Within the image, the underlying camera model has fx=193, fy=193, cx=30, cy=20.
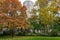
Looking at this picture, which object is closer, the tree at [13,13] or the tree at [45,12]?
the tree at [13,13]

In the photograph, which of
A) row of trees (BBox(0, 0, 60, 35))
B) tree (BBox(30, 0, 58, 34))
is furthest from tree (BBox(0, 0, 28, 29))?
tree (BBox(30, 0, 58, 34))

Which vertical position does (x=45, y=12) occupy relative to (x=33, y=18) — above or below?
above

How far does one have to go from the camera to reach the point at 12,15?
65.6 feet

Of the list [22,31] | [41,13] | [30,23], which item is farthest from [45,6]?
[22,31]

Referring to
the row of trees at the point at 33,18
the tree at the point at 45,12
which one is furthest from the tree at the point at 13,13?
the tree at the point at 45,12

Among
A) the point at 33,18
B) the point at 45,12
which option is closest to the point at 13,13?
the point at 33,18

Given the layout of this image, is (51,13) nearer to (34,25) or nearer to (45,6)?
(45,6)

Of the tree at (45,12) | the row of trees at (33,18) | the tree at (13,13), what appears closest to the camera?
the tree at (13,13)

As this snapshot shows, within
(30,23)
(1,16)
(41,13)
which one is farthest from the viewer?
(30,23)

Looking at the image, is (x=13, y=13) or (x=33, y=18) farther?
(x=33, y=18)

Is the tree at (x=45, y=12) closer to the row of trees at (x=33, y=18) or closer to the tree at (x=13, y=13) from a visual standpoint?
the row of trees at (x=33, y=18)

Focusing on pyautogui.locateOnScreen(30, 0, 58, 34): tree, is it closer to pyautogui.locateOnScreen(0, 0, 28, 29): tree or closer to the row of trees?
the row of trees

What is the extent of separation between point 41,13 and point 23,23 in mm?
2643

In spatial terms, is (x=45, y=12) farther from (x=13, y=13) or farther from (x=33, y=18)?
(x=13, y=13)
